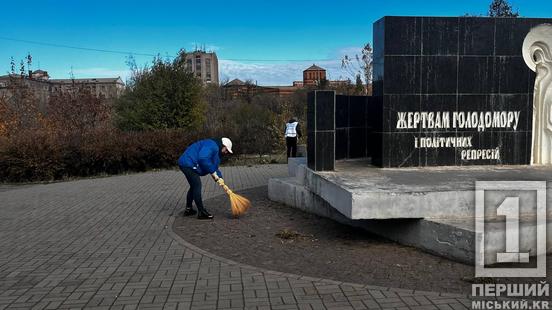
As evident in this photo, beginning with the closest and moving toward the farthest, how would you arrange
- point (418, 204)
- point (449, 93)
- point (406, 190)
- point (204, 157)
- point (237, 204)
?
Answer: point (418, 204) → point (406, 190) → point (204, 157) → point (237, 204) → point (449, 93)

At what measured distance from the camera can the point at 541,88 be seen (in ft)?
29.1

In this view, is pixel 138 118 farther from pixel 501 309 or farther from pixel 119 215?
pixel 501 309

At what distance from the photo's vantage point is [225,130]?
792 inches

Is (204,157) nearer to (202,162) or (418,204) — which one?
(202,162)

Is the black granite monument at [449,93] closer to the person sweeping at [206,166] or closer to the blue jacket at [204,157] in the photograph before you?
the person sweeping at [206,166]

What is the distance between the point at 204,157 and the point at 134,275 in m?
2.98

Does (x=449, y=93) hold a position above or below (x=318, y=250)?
above

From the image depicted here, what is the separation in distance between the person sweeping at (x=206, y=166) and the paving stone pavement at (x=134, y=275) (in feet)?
2.30

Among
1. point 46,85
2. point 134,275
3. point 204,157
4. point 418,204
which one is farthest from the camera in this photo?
point 46,85

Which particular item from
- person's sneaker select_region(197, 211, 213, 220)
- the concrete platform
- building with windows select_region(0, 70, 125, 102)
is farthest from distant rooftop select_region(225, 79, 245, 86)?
the concrete platform

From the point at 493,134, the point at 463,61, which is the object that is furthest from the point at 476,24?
the point at 493,134

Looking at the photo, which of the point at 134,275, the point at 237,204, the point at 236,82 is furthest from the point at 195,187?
the point at 236,82

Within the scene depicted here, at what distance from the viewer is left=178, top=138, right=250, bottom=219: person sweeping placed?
8047 millimetres

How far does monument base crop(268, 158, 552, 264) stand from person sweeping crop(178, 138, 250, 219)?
4.52 ft
